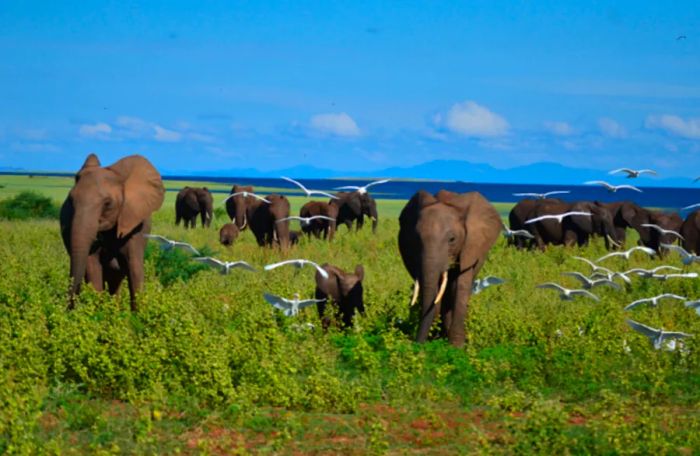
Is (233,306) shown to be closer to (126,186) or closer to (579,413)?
(126,186)

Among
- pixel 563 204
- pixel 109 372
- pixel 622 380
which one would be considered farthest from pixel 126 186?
pixel 563 204

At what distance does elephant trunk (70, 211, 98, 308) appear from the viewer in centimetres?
1410

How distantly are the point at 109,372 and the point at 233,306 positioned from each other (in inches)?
201

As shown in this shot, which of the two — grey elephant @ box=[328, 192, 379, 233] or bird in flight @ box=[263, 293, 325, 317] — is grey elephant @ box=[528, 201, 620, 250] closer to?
grey elephant @ box=[328, 192, 379, 233]

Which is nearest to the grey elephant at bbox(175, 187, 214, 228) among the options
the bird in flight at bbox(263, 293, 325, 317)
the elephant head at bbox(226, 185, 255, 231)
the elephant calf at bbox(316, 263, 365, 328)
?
the elephant head at bbox(226, 185, 255, 231)

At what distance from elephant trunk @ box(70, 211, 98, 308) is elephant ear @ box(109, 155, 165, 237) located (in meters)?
0.61

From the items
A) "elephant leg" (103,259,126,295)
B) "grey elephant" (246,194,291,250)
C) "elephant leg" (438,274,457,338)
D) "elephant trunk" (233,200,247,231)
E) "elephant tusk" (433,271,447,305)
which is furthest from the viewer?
"elephant trunk" (233,200,247,231)

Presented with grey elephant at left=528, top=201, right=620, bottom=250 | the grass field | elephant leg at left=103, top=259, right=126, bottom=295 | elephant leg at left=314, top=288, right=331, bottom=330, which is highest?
grey elephant at left=528, top=201, right=620, bottom=250

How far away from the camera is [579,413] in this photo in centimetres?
1055

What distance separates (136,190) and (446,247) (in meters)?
4.25

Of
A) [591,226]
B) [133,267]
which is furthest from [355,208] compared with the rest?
[133,267]

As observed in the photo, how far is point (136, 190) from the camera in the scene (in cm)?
1502

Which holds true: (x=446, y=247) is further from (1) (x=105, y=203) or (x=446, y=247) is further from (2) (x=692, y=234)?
(2) (x=692, y=234)

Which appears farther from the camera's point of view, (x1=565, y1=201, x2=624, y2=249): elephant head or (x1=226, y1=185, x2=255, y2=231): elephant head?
(x1=226, y1=185, x2=255, y2=231): elephant head
